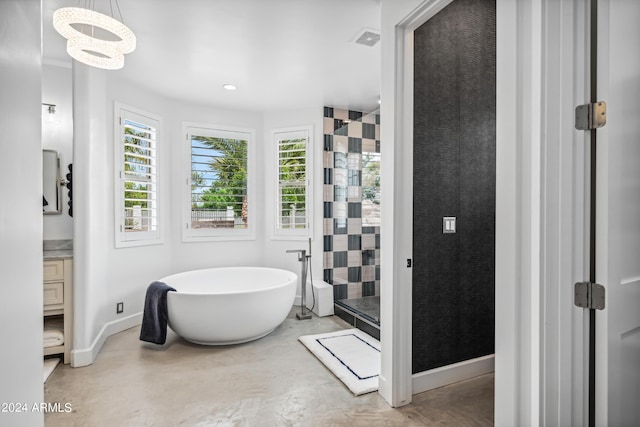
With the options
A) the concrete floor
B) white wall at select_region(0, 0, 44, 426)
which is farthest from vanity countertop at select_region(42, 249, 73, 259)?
white wall at select_region(0, 0, 44, 426)

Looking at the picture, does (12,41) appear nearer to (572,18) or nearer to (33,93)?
(33,93)

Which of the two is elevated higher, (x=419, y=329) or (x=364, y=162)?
(x=364, y=162)

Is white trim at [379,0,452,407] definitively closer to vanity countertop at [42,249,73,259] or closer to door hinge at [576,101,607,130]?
door hinge at [576,101,607,130]

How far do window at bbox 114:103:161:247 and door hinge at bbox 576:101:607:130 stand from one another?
3743 mm

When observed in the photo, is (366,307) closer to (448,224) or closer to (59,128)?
(448,224)

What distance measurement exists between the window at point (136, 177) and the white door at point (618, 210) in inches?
150

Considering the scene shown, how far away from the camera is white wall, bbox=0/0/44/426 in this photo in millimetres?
742

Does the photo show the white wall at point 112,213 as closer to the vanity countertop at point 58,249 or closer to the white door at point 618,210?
the vanity countertop at point 58,249

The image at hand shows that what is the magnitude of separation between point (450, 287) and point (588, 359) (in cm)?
114

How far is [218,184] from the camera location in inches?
172

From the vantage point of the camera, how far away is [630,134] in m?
1.16

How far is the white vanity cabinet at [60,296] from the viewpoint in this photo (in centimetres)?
255

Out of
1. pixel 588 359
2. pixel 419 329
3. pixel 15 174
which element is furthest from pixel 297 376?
pixel 15 174

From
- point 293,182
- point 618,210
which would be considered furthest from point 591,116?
point 293,182
